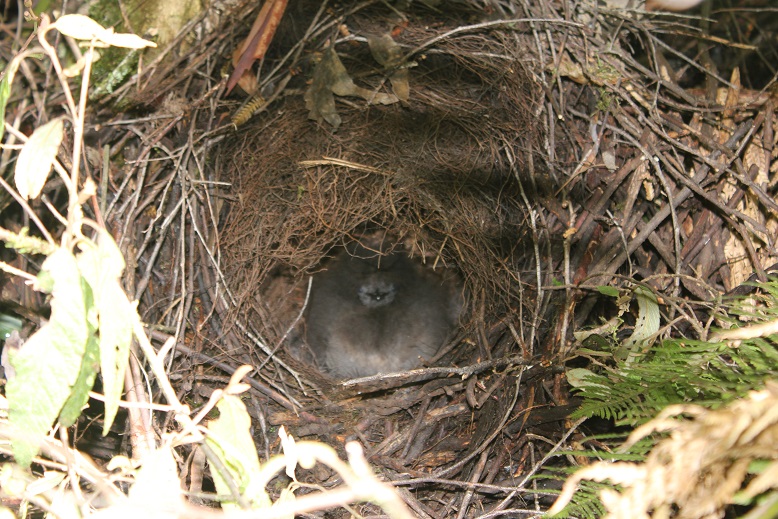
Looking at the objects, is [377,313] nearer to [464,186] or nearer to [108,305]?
[464,186]

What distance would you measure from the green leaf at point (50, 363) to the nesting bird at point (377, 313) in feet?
8.23

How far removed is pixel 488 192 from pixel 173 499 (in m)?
2.18

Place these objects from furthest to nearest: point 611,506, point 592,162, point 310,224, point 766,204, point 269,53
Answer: point 310,224 → point 269,53 → point 592,162 → point 766,204 → point 611,506

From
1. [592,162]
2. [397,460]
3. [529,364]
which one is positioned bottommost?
[397,460]

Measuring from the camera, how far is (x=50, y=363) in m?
0.91

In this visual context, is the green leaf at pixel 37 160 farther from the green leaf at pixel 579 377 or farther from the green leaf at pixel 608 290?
the green leaf at pixel 608 290

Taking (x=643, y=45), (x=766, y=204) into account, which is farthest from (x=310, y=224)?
(x=766, y=204)

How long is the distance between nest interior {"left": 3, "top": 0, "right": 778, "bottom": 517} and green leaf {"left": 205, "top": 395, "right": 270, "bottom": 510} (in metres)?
0.96

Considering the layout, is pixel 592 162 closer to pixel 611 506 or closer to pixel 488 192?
pixel 488 192

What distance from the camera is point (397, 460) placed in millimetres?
2166

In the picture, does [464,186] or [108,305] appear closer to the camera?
[108,305]

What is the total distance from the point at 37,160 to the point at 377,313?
2740 mm

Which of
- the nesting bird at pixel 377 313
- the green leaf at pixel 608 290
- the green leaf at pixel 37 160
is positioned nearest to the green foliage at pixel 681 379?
the green leaf at pixel 608 290

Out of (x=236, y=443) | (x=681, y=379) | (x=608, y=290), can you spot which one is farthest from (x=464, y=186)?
(x=236, y=443)
